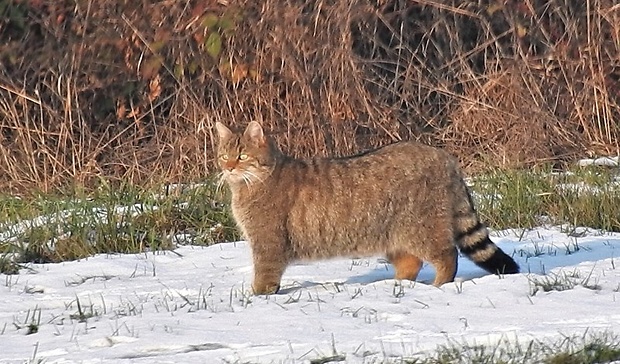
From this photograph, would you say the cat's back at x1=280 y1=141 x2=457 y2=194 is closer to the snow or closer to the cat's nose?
the cat's nose

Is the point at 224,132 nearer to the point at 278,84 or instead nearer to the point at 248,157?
the point at 248,157

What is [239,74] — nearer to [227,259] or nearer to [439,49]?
[439,49]

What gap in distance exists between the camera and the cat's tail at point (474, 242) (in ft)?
20.0

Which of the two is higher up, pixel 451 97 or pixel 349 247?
pixel 451 97

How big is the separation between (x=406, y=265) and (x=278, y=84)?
4501 millimetres

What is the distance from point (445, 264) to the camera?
19.8ft

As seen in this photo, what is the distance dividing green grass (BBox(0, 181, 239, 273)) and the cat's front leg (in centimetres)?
143

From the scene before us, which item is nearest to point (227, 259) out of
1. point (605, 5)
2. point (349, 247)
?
point (349, 247)

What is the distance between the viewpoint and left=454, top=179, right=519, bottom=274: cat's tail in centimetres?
609

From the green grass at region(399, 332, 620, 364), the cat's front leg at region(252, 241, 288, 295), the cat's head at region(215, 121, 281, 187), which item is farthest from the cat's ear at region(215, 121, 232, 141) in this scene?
the green grass at region(399, 332, 620, 364)

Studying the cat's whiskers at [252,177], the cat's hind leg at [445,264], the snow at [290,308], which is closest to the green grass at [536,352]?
the snow at [290,308]

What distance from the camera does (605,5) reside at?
35.6 ft

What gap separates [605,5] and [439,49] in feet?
5.01

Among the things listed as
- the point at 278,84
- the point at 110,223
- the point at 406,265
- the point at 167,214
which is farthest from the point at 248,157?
the point at 278,84
